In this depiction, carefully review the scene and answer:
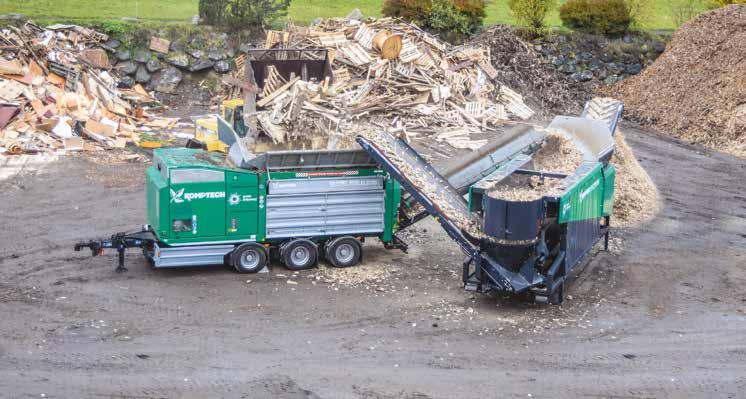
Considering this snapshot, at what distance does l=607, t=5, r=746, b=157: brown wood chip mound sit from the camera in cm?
3297

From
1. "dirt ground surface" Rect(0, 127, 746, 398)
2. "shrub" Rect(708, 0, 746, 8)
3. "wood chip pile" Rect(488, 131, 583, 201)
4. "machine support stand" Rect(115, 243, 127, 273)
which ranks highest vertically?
"shrub" Rect(708, 0, 746, 8)

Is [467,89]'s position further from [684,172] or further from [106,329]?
[106,329]

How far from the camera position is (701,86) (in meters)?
34.9

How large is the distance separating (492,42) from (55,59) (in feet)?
50.6

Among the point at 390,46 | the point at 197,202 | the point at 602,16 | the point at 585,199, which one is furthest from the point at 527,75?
the point at 197,202

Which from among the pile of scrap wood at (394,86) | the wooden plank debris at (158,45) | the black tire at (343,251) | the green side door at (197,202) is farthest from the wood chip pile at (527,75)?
the green side door at (197,202)

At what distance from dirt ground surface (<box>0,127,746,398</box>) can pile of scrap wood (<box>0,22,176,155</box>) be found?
5.70 metres

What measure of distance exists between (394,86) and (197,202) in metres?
13.1

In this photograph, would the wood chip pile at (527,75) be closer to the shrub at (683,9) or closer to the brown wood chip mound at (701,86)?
the brown wood chip mound at (701,86)

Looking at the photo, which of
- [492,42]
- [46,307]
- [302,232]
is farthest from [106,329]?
[492,42]

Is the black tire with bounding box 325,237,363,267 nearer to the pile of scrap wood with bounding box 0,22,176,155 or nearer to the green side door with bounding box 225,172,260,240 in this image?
the green side door with bounding box 225,172,260,240

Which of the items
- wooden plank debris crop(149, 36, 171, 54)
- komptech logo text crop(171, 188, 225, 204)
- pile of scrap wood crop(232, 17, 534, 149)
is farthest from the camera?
wooden plank debris crop(149, 36, 171, 54)

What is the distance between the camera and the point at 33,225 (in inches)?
858

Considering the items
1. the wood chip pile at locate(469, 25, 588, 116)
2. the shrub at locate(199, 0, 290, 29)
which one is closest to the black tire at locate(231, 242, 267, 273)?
the wood chip pile at locate(469, 25, 588, 116)
